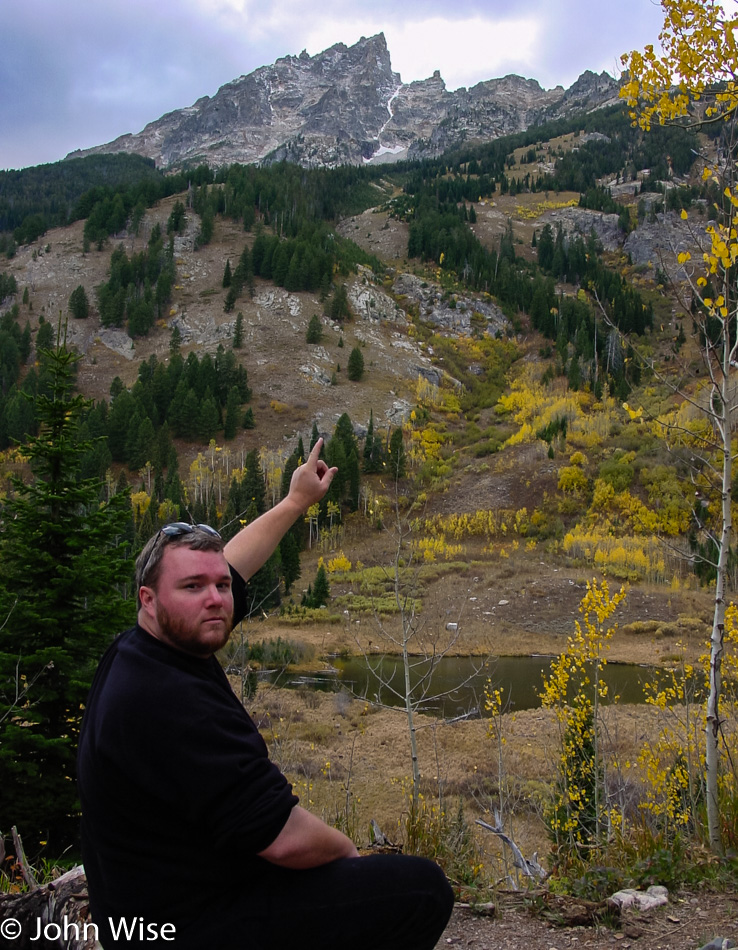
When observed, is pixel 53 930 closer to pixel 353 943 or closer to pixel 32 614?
pixel 353 943

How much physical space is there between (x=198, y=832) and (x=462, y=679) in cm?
2425

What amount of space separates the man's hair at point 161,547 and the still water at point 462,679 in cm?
2038

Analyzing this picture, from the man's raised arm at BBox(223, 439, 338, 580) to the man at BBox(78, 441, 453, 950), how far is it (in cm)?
82

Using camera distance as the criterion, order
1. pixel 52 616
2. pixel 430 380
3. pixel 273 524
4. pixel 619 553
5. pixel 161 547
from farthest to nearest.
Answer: pixel 430 380 → pixel 619 553 → pixel 52 616 → pixel 273 524 → pixel 161 547

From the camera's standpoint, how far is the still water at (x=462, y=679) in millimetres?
22562

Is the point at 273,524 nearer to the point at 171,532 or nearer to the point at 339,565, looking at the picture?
the point at 171,532

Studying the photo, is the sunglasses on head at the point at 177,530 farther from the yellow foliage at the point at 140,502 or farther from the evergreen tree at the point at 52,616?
the yellow foliage at the point at 140,502

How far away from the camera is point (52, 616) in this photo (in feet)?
26.0

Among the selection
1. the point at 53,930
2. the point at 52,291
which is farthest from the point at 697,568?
the point at 52,291

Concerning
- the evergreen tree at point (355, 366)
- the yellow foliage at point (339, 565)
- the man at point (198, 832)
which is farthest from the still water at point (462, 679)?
the evergreen tree at point (355, 366)

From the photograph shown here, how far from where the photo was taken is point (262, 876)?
1.84 m

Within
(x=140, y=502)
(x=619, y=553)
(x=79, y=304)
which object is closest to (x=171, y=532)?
(x=619, y=553)

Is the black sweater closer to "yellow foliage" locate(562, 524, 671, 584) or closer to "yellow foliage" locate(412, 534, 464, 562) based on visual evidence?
"yellow foliage" locate(562, 524, 671, 584)

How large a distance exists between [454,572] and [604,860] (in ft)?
125
